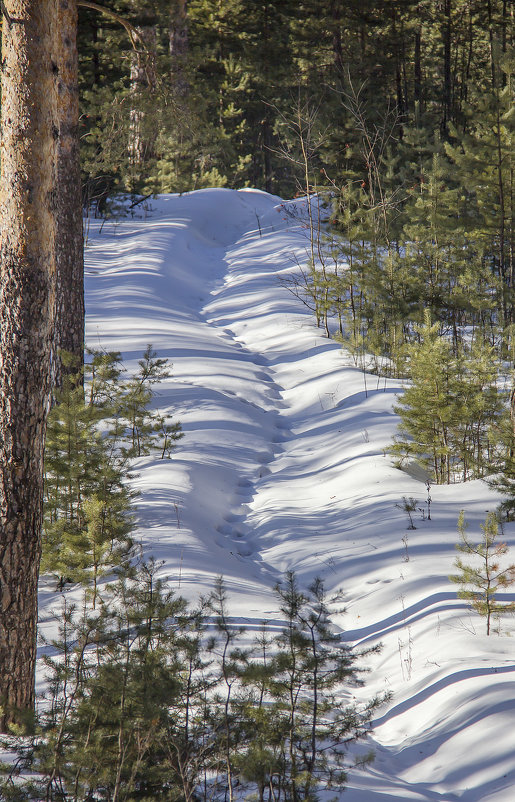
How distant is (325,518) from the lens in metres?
6.01

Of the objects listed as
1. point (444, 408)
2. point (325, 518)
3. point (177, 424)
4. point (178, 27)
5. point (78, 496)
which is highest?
point (178, 27)

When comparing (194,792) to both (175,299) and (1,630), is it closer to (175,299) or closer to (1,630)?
(1,630)

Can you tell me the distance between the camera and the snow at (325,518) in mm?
3258

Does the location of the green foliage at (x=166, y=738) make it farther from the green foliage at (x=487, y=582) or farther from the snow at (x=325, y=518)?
the green foliage at (x=487, y=582)

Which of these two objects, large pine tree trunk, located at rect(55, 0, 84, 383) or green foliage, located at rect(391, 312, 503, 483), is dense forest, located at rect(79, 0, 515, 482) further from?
large pine tree trunk, located at rect(55, 0, 84, 383)

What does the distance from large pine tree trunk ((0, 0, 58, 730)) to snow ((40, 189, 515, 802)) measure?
1.31m

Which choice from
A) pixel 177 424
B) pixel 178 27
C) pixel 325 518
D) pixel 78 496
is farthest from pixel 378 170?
pixel 78 496

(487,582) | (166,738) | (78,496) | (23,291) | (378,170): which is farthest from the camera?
(378,170)

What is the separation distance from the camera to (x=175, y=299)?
1427 cm

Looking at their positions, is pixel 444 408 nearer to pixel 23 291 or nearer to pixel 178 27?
pixel 23 291

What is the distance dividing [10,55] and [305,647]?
323 cm

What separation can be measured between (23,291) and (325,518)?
11.7ft

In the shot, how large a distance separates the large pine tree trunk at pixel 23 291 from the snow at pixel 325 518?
4.30 feet

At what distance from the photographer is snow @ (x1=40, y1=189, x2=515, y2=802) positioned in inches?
128
